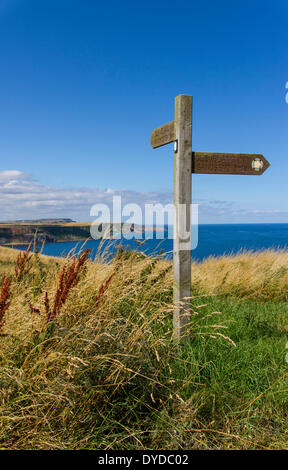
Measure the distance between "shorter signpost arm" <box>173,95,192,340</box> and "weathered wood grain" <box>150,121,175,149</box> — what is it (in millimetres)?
81

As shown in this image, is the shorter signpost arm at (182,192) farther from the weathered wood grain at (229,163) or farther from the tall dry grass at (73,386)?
the tall dry grass at (73,386)

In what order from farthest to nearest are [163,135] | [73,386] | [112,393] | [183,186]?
[163,135] < [183,186] < [112,393] < [73,386]

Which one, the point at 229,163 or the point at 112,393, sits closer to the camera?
the point at 112,393

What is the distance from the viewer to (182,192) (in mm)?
3662

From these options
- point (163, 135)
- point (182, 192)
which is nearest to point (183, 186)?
point (182, 192)

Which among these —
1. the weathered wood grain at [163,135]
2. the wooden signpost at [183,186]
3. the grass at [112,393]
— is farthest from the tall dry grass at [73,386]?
the weathered wood grain at [163,135]

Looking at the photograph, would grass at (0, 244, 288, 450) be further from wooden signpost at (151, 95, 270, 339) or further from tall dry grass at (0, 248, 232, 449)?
wooden signpost at (151, 95, 270, 339)

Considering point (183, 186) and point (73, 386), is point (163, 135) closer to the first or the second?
point (183, 186)

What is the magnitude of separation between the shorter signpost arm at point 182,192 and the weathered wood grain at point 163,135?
0.08m

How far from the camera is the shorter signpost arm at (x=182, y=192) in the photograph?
12.0 ft

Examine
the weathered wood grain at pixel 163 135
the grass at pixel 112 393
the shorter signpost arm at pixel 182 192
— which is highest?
the weathered wood grain at pixel 163 135

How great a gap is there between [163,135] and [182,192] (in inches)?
30.7
